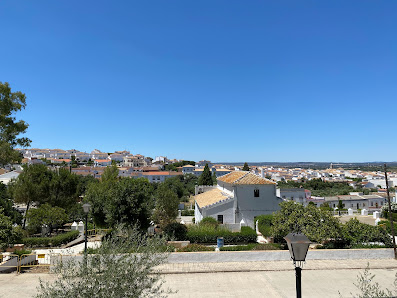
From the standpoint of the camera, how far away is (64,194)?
87.5ft

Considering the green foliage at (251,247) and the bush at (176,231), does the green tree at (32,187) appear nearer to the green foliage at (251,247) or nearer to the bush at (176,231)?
the bush at (176,231)

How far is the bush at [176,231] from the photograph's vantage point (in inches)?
799

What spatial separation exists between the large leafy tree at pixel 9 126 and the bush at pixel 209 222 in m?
14.5

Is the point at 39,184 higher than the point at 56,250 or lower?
higher

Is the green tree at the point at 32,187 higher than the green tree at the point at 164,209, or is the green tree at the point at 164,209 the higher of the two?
the green tree at the point at 32,187

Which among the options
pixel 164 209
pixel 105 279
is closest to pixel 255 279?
pixel 105 279

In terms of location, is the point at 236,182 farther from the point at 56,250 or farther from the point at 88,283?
the point at 88,283

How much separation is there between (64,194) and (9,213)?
5.40 metres

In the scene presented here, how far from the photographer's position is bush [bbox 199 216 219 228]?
23.0 metres

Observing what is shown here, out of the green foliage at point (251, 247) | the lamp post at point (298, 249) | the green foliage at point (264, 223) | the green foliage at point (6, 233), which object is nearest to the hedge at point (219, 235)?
the green foliage at point (264, 223)

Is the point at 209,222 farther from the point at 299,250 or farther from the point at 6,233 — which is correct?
the point at 299,250

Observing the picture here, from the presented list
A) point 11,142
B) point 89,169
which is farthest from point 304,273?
point 89,169

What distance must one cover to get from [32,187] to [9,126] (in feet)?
36.2

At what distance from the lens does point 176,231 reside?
20.8 meters
